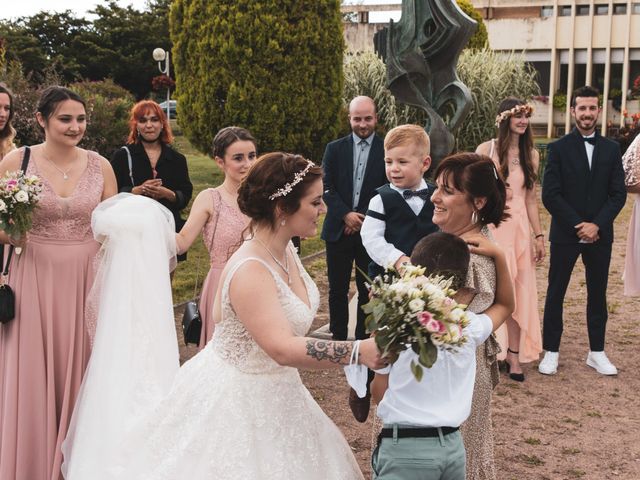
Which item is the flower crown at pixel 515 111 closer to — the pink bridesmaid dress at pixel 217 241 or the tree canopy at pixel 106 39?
the pink bridesmaid dress at pixel 217 241

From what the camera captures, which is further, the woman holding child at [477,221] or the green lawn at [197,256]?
Result: the green lawn at [197,256]

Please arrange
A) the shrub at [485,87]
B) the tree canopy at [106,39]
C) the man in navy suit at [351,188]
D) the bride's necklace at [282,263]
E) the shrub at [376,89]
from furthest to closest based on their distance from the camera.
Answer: the tree canopy at [106,39] → the shrub at [485,87] → the shrub at [376,89] → the man in navy suit at [351,188] → the bride's necklace at [282,263]

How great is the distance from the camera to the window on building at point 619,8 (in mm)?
44000

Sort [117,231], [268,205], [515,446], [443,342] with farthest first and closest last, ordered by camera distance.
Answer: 1. [515,446]
2. [117,231]
3. [268,205]
4. [443,342]

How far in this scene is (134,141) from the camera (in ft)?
22.1

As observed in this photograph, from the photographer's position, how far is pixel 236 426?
10.2 ft

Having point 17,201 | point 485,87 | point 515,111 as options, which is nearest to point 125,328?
point 17,201

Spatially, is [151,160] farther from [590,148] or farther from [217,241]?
[590,148]

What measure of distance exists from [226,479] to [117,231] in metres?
2.01

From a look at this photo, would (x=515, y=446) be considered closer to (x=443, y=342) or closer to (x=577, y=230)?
(x=577, y=230)

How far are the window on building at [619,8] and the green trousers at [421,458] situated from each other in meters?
45.9

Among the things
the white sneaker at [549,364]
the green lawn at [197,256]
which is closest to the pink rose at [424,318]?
the white sneaker at [549,364]

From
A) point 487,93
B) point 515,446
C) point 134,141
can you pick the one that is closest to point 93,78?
point 487,93

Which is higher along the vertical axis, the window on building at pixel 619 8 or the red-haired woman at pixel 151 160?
the window on building at pixel 619 8
